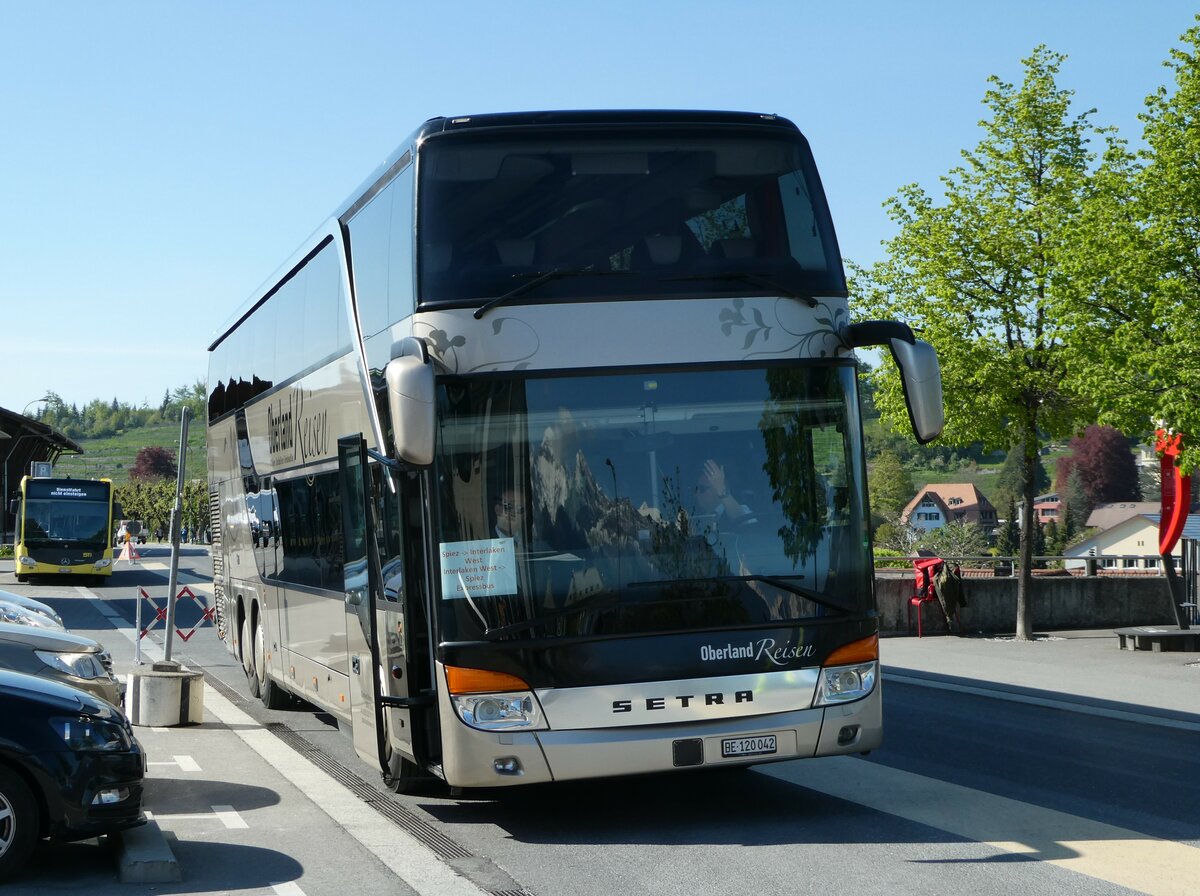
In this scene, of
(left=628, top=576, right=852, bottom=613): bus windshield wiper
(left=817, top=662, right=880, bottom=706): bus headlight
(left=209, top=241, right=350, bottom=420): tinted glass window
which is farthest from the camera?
(left=209, top=241, right=350, bottom=420): tinted glass window

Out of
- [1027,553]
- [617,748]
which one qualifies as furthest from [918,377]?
[1027,553]

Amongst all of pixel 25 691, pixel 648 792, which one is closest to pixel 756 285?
pixel 648 792

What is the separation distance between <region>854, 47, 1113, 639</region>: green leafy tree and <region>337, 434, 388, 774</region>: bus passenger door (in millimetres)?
17107

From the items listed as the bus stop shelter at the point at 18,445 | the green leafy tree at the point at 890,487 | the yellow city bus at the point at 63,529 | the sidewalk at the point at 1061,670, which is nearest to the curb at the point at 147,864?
the sidewalk at the point at 1061,670

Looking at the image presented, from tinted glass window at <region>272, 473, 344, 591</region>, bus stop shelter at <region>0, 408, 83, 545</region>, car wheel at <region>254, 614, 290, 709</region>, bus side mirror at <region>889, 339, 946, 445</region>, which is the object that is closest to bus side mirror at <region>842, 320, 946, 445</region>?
bus side mirror at <region>889, 339, 946, 445</region>

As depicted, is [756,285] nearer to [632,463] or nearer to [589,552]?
[632,463]

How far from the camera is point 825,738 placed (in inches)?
330

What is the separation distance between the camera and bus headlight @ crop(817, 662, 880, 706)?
8391 mm

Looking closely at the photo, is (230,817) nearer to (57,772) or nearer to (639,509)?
(57,772)

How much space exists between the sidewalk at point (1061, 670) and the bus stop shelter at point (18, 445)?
7218cm

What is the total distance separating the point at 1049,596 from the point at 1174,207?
983 cm

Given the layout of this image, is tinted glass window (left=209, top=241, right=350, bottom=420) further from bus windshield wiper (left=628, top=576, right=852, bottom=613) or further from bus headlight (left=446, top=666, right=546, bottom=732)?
bus windshield wiper (left=628, top=576, right=852, bottom=613)

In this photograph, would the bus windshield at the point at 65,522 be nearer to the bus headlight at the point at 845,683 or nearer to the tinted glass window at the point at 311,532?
the tinted glass window at the point at 311,532

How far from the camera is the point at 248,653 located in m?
15.9
